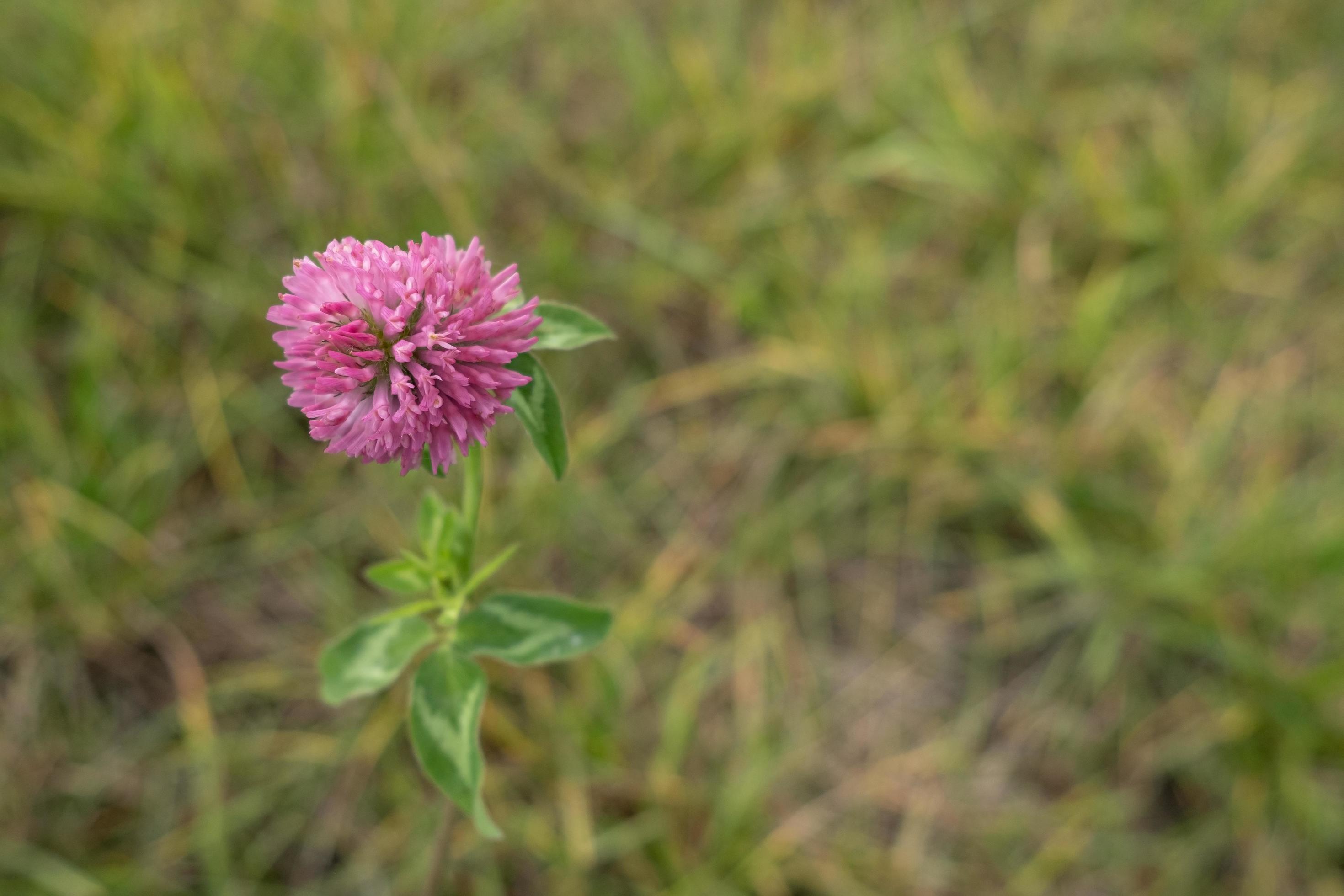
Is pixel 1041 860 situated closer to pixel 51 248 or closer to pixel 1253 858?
pixel 1253 858

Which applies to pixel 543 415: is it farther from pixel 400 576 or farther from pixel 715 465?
pixel 715 465

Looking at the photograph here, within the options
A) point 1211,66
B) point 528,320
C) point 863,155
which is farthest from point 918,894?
point 1211,66

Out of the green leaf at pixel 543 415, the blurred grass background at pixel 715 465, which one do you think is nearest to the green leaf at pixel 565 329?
the green leaf at pixel 543 415

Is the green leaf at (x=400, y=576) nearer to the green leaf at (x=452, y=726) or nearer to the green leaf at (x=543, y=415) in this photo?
the green leaf at (x=452, y=726)

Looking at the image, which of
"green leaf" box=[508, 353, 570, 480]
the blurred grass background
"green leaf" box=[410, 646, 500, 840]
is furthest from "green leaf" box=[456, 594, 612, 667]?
the blurred grass background

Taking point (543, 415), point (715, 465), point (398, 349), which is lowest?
point (715, 465)

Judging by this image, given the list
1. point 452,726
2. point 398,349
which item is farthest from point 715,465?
point 398,349
